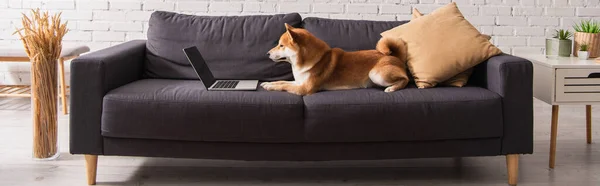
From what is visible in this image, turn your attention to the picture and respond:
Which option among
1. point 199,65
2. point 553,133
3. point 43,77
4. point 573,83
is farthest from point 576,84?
point 43,77

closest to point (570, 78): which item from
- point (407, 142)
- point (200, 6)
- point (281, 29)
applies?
point (407, 142)

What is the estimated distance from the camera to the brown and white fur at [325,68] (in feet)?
8.84

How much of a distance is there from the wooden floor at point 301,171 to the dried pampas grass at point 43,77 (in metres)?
0.10

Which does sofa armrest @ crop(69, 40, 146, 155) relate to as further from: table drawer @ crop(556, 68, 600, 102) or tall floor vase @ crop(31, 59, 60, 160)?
table drawer @ crop(556, 68, 600, 102)

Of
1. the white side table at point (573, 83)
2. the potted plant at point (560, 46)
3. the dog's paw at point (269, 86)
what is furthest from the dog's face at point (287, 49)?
the potted plant at point (560, 46)

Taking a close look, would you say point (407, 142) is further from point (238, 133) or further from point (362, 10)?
point (362, 10)

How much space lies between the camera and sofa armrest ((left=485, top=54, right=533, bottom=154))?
2.53 meters

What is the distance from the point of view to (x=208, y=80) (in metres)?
2.83

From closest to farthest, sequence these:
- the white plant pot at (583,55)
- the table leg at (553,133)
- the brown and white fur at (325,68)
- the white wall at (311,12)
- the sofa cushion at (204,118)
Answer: the sofa cushion at (204,118), the brown and white fur at (325,68), the table leg at (553,133), the white plant pot at (583,55), the white wall at (311,12)

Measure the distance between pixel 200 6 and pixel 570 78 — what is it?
259 centimetres

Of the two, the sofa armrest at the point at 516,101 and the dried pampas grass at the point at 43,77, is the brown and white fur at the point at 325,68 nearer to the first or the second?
the sofa armrest at the point at 516,101

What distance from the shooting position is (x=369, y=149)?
254cm

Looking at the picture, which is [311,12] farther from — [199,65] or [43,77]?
[43,77]

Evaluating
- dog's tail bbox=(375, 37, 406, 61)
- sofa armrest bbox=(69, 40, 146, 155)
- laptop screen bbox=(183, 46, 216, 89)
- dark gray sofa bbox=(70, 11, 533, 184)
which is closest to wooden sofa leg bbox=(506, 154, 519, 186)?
dark gray sofa bbox=(70, 11, 533, 184)
